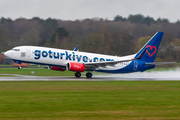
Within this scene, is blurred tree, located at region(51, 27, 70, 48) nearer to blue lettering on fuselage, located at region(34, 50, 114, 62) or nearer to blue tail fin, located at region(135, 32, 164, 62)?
blue tail fin, located at region(135, 32, 164, 62)

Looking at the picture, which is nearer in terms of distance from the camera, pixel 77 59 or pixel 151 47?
pixel 77 59

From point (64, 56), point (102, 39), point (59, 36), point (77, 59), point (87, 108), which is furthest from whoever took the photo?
point (59, 36)

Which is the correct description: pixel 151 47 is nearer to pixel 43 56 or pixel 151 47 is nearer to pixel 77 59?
pixel 77 59

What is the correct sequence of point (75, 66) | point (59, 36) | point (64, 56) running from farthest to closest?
point (59, 36) < point (64, 56) < point (75, 66)

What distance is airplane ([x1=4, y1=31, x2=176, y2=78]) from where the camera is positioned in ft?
111

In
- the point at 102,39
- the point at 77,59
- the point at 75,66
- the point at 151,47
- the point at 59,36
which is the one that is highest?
the point at 59,36

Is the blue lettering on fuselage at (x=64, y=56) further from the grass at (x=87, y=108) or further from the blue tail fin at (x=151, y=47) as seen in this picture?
the grass at (x=87, y=108)

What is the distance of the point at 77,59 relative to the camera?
35.4 m

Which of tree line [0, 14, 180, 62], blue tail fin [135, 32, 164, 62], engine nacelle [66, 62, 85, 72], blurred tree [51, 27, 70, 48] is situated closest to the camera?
engine nacelle [66, 62, 85, 72]

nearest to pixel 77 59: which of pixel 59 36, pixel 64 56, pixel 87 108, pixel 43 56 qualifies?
pixel 64 56

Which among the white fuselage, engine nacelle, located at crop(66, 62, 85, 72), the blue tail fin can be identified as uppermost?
the blue tail fin

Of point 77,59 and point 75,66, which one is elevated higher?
point 77,59

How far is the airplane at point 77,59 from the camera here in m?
33.7

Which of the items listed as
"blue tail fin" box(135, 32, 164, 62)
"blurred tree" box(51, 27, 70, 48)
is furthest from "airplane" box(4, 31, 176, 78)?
"blurred tree" box(51, 27, 70, 48)
